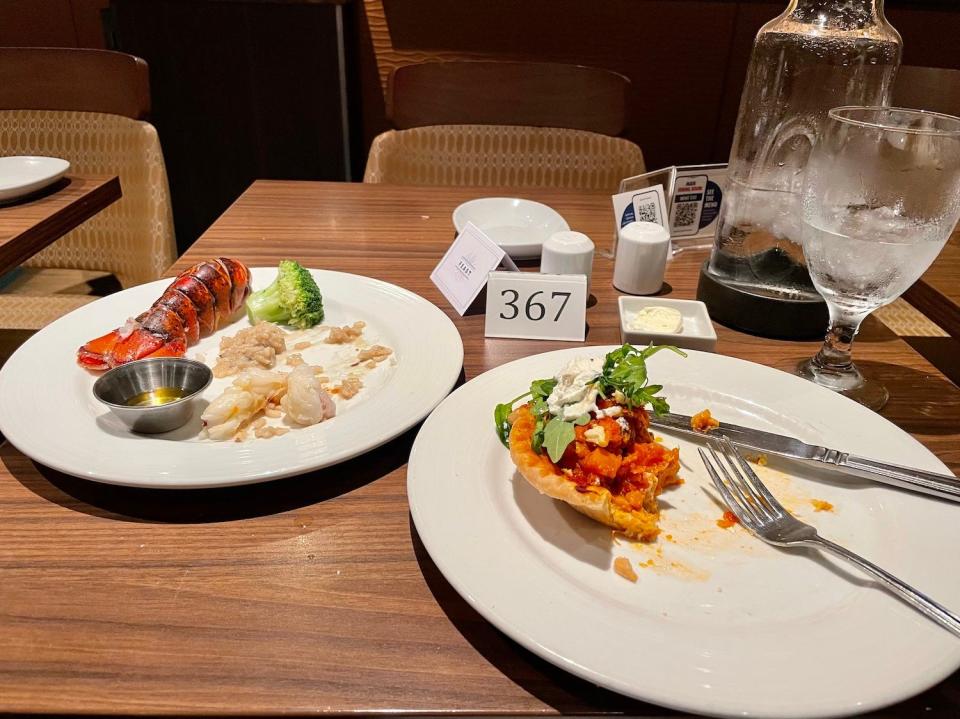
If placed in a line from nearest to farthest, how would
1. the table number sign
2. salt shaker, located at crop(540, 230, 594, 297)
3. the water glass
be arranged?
the water glass
the table number sign
salt shaker, located at crop(540, 230, 594, 297)

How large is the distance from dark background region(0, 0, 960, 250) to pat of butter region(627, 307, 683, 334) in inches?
112

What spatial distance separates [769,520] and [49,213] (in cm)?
195

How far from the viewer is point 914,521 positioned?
785 millimetres

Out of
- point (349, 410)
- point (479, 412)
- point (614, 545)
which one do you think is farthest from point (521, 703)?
Answer: point (349, 410)

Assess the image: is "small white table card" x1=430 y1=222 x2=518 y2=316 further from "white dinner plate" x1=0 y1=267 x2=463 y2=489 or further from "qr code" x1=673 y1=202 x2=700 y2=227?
"qr code" x1=673 y1=202 x2=700 y2=227

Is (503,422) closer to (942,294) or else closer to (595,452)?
(595,452)

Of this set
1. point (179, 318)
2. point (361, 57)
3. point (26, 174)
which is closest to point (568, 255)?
point (179, 318)

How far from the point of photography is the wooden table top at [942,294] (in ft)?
4.80

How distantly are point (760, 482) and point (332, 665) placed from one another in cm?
58

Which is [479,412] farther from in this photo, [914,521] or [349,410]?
[914,521]

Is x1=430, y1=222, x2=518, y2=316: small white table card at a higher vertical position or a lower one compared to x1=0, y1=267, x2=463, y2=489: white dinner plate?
higher

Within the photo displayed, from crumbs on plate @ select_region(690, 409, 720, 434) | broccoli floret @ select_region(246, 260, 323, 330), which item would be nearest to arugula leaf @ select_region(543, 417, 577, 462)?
crumbs on plate @ select_region(690, 409, 720, 434)

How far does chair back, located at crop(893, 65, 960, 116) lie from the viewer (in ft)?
8.07

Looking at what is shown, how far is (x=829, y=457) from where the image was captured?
34.7 inches
